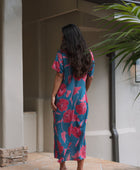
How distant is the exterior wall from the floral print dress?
1.61 m

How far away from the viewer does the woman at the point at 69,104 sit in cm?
338

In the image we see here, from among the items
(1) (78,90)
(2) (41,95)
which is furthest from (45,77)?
(1) (78,90)

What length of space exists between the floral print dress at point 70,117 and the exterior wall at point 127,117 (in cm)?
161

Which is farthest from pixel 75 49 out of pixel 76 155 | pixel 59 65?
pixel 76 155

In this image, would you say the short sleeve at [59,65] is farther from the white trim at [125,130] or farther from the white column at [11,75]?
the white trim at [125,130]

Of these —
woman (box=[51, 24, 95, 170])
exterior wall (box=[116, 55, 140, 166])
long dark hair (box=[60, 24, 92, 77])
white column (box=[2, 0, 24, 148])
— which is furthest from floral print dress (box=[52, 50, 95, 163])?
exterior wall (box=[116, 55, 140, 166])

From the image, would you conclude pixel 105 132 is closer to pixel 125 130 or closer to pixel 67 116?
pixel 125 130

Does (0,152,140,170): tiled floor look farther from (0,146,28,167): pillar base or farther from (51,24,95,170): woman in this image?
(51,24,95,170): woman

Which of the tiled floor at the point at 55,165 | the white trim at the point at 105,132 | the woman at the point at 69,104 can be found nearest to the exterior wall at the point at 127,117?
the white trim at the point at 105,132

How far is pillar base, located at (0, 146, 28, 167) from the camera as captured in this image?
3.82 metres

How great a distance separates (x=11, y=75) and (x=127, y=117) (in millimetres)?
2019

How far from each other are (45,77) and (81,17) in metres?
1.10

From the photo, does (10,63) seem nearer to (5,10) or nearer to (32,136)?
(5,10)

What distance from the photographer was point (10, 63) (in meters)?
3.85
